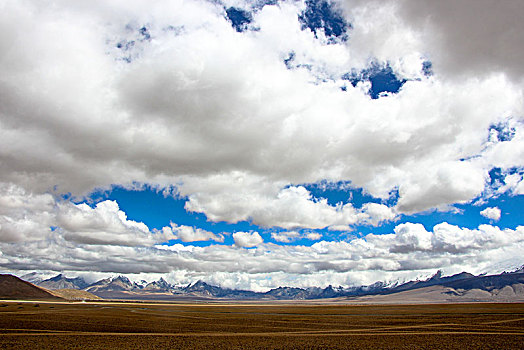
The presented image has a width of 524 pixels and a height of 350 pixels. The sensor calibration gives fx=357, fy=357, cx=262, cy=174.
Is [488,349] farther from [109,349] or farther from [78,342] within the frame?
[78,342]

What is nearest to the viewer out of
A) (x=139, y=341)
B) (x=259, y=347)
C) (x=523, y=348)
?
(x=523, y=348)

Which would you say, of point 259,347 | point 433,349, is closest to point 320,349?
point 259,347

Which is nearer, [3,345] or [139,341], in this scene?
[3,345]

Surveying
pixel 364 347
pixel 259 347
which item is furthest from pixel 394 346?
pixel 259 347

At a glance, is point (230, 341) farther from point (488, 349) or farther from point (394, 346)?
point (488, 349)

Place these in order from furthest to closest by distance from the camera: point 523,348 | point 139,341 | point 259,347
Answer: point 139,341, point 259,347, point 523,348

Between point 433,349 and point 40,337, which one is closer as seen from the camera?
point 433,349

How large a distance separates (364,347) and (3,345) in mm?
47821

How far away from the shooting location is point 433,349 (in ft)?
151

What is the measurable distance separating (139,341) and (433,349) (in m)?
40.9

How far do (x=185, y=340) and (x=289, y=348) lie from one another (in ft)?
57.7

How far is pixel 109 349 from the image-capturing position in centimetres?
4500

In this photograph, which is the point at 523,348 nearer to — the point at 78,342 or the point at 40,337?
the point at 78,342

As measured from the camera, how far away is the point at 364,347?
155ft
